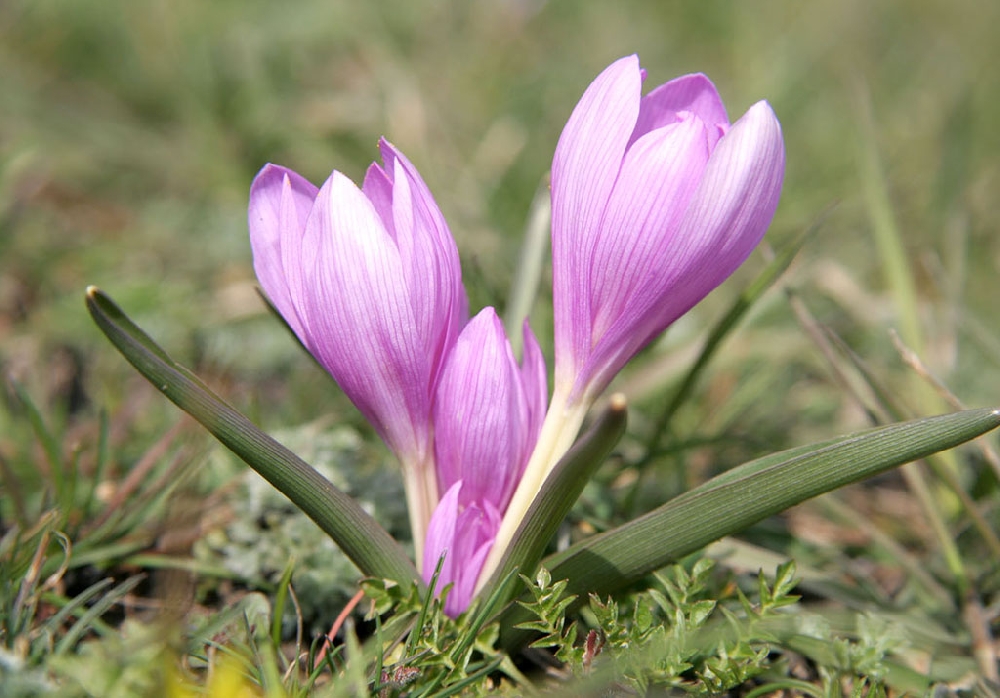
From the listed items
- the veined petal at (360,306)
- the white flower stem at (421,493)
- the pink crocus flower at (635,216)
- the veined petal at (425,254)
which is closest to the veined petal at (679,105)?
the pink crocus flower at (635,216)

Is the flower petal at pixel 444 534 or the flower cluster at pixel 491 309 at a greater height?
the flower cluster at pixel 491 309

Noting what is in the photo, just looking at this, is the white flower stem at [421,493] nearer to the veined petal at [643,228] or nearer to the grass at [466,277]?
the grass at [466,277]

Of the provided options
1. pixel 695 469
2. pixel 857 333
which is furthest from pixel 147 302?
pixel 857 333

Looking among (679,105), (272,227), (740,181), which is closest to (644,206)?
(740,181)

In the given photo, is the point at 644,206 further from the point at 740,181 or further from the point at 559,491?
the point at 559,491

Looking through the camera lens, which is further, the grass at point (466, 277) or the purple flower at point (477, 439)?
the grass at point (466, 277)

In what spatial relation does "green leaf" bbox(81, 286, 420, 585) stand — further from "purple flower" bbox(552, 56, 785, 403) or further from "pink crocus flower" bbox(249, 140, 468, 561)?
"purple flower" bbox(552, 56, 785, 403)
